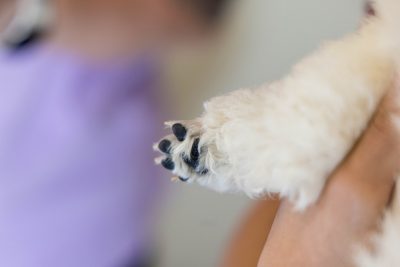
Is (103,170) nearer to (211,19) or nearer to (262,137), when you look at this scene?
(211,19)

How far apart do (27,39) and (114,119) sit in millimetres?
201

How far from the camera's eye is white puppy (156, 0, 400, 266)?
64 cm

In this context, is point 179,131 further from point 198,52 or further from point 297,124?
point 198,52

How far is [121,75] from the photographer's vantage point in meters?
1.08

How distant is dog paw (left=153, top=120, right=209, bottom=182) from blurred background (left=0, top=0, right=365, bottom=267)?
0.36m

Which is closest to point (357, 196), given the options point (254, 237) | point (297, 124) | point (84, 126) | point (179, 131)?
point (297, 124)

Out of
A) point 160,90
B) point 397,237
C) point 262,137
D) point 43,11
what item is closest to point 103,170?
point 160,90

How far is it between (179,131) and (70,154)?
17.9 inches

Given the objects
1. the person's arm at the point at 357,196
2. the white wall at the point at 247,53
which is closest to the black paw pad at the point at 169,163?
the person's arm at the point at 357,196

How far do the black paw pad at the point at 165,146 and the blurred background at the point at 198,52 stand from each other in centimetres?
36

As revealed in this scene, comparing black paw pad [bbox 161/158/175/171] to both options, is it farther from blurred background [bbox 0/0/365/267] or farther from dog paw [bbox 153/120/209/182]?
blurred background [bbox 0/0/365/267]

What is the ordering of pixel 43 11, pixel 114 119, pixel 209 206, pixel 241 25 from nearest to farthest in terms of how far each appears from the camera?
pixel 43 11 < pixel 114 119 < pixel 241 25 < pixel 209 206

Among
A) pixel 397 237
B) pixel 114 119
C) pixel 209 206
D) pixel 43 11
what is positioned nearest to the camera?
pixel 397 237

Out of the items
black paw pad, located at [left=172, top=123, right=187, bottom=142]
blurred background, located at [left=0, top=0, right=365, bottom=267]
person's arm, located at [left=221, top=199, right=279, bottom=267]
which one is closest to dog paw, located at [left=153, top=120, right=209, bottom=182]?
black paw pad, located at [left=172, top=123, right=187, bottom=142]
